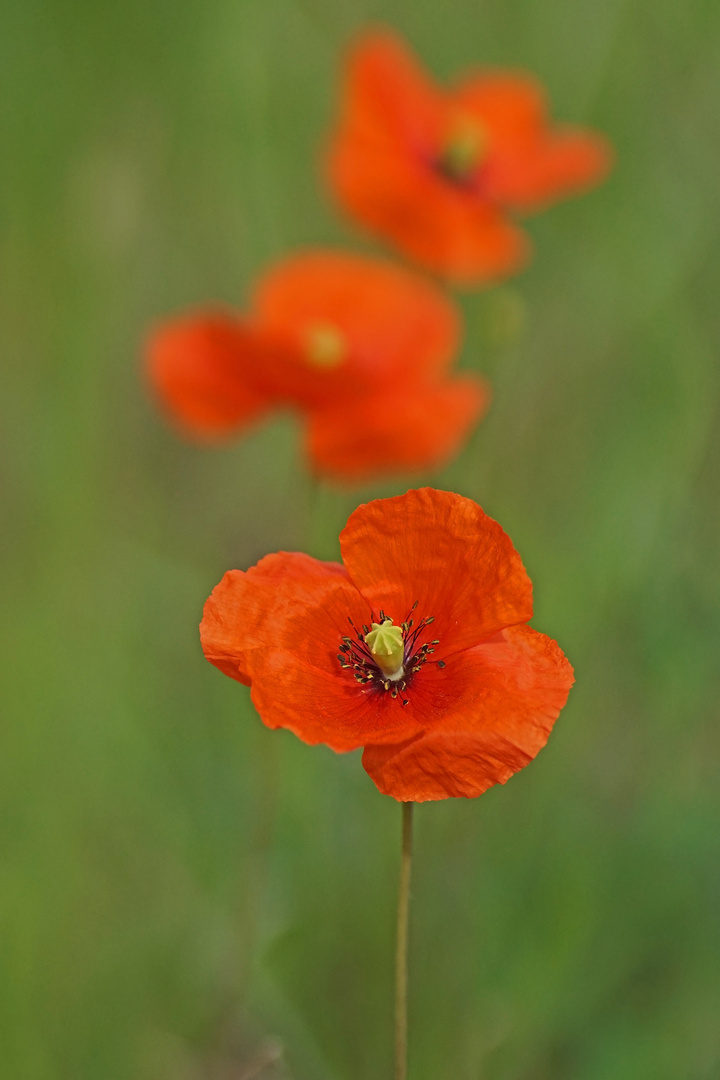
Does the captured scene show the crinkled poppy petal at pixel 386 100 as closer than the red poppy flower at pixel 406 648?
No

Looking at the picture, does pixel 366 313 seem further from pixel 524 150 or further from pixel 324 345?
pixel 524 150

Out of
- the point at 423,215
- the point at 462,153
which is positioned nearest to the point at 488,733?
the point at 423,215

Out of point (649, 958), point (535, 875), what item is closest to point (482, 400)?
point (535, 875)

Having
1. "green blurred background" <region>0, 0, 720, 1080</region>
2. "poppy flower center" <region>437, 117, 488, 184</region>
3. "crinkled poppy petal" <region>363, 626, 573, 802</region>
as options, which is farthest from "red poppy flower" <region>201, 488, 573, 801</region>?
"poppy flower center" <region>437, 117, 488, 184</region>

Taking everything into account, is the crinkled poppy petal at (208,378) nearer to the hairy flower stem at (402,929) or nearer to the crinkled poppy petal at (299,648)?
the crinkled poppy petal at (299,648)

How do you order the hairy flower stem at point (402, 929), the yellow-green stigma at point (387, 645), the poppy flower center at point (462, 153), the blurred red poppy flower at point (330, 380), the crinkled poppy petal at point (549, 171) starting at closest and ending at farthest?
the hairy flower stem at point (402, 929) < the yellow-green stigma at point (387, 645) < the blurred red poppy flower at point (330, 380) < the crinkled poppy petal at point (549, 171) < the poppy flower center at point (462, 153)

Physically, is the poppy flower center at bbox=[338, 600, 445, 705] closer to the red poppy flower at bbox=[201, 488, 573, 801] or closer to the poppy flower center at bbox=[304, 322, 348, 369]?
the red poppy flower at bbox=[201, 488, 573, 801]

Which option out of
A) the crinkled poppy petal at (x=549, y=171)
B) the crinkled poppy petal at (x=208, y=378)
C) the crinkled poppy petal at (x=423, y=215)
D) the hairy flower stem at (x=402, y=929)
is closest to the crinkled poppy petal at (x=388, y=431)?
the crinkled poppy petal at (x=208, y=378)

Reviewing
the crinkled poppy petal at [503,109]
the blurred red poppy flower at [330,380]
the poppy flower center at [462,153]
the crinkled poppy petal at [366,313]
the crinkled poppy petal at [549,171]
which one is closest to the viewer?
the blurred red poppy flower at [330,380]
